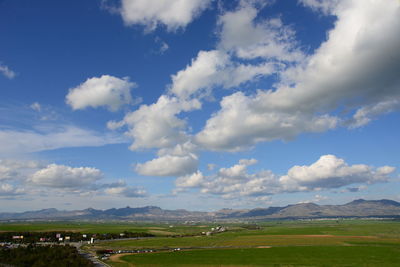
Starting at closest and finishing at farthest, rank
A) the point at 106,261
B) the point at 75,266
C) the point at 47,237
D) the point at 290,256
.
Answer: the point at 75,266
the point at 106,261
the point at 290,256
the point at 47,237

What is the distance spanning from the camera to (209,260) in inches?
3573

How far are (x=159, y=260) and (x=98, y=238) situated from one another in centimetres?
9513

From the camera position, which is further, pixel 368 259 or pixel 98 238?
pixel 98 238

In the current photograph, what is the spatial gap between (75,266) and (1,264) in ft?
78.1

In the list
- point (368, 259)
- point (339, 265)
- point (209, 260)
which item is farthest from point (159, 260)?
point (368, 259)

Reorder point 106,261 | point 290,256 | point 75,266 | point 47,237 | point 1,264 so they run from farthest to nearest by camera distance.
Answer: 1. point 47,237
2. point 290,256
3. point 106,261
4. point 1,264
5. point 75,266

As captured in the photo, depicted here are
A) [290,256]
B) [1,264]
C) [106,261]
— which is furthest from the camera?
[290,256]

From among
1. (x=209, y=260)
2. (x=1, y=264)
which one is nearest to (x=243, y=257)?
(x=209, y=260)

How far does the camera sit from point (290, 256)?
9756 cm

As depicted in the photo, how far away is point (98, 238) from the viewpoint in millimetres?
173000

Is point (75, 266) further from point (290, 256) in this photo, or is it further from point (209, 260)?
point (290, 256)

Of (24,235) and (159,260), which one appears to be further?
(24,235)

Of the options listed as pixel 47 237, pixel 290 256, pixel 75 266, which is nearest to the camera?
pixel 75 266

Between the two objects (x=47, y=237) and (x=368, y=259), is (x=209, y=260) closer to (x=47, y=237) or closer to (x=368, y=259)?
(x=368, y=259)
